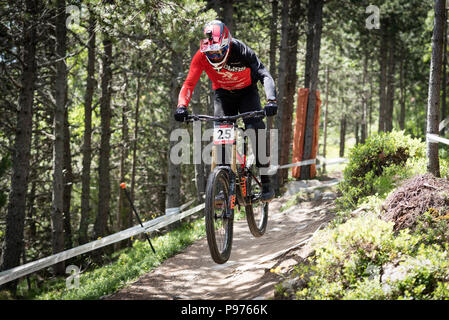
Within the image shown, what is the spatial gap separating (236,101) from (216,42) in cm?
125

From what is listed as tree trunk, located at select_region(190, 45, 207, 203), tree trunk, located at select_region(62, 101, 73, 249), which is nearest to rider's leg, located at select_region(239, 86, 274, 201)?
tree trunk, located at select_region(190, 45, 207, 203)

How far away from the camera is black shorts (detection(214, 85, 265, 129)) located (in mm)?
6324

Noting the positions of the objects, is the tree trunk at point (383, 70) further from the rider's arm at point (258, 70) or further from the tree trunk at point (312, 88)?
the rider's arm at point (258, 70)

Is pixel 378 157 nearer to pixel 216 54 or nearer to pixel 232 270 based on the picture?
pixel 232 270

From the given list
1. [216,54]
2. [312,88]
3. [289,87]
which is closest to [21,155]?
[216,54]

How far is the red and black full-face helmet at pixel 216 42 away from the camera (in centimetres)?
538

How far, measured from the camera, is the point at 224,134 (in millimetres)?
5594

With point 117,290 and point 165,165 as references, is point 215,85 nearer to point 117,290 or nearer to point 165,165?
point 117,290

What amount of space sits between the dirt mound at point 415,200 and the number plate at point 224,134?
225cm

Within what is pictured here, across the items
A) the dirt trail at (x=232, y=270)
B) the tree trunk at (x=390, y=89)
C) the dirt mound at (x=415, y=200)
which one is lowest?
the dirt trail at (x=232, y=270)

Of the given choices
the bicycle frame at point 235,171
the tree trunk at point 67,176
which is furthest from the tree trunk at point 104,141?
the bicycle frame at point 235,171

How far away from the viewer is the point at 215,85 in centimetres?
635
